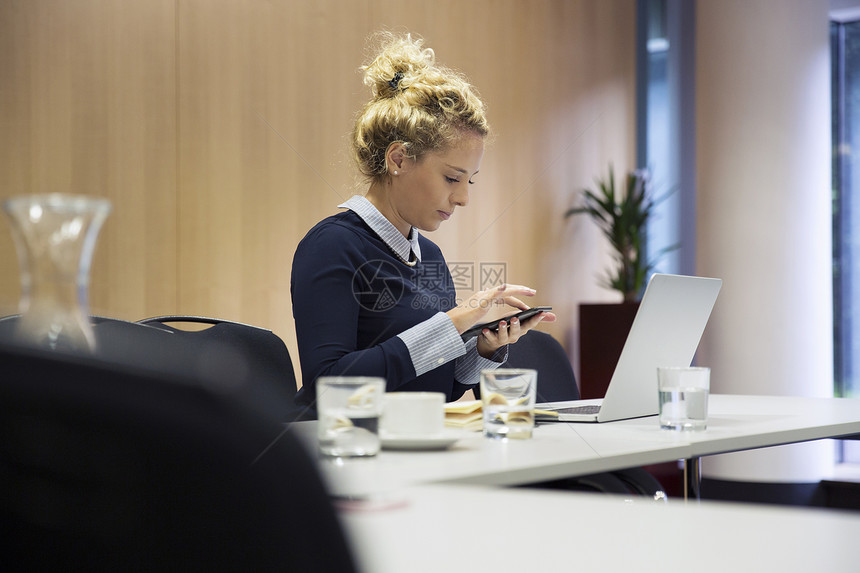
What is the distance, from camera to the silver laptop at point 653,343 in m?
1.41

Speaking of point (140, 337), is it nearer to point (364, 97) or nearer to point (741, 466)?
point (364, 97)

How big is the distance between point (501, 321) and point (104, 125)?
158 cm

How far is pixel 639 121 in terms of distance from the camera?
5.15 meters

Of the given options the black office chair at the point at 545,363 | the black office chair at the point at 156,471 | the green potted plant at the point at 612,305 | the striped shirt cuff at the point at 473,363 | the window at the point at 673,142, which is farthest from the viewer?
the window at the point at 673,142

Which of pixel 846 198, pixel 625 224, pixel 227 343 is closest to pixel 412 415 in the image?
pixel 227 343

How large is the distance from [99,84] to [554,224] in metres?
2.67

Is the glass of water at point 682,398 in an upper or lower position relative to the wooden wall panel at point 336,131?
lower

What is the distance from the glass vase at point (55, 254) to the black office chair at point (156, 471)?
16cm

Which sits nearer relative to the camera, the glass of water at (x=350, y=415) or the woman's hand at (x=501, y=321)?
the glass of water at (x=350, y=415)

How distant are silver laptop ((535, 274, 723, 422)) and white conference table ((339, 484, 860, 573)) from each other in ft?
2.83

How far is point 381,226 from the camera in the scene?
1920mm

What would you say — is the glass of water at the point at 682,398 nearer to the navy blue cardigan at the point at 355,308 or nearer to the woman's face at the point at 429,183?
the navy blue cardigan at the point at 355,308

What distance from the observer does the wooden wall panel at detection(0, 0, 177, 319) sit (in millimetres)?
2307

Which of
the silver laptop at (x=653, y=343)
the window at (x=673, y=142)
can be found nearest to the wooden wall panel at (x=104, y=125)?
the silver laptop at (x=653, y=343)
